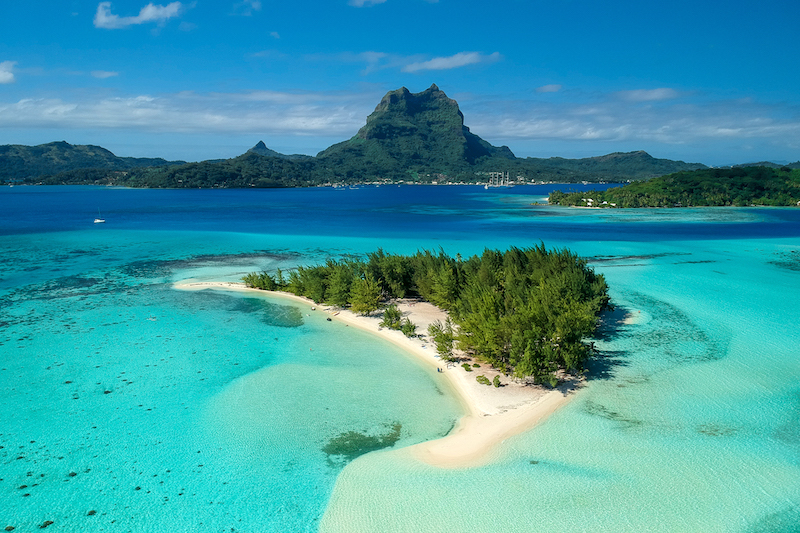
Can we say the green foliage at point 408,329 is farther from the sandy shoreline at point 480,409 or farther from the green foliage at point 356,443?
the green foliage at point 356,443

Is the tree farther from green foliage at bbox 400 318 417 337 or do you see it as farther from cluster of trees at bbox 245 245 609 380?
green foliage at bbox 400 318 417 337

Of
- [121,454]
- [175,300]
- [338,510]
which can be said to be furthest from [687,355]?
[175,300]

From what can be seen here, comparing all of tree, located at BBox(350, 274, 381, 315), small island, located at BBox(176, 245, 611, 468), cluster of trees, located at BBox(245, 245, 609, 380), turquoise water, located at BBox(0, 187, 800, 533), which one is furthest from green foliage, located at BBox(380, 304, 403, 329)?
cluster of trees, located at BBox(245, 245, 609, 380)

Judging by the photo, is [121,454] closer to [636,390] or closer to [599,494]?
[599,494]

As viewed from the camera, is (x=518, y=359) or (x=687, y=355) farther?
(x=687, y=355)

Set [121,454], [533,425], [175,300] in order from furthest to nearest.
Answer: [175,300] < [533,425] < [121,454]

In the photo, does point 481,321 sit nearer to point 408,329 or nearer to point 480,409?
point 480,409
